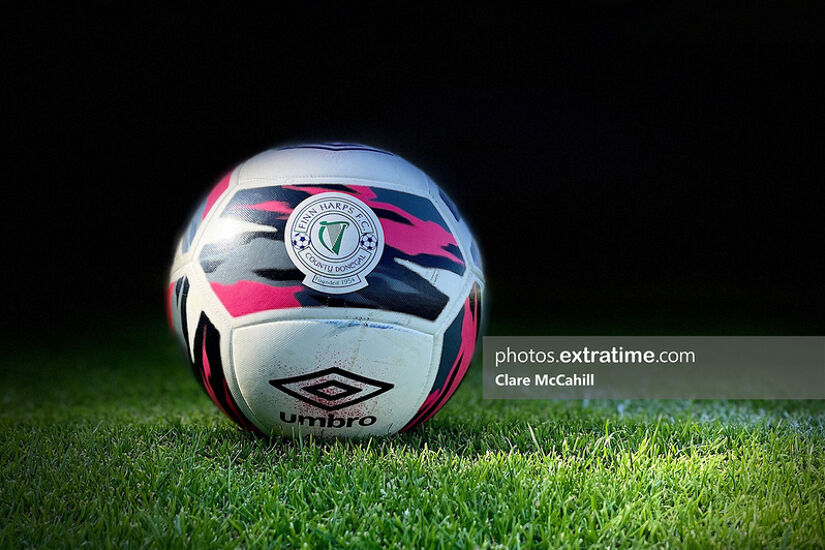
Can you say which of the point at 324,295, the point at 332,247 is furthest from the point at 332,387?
the point at 332,247

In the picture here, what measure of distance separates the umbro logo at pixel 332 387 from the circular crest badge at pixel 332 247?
1.00 feet

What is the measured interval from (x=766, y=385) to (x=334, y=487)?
11.5ft

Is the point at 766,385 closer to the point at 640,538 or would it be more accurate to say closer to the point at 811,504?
the point at 811,504

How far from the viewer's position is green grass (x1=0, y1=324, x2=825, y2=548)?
204 centimetres

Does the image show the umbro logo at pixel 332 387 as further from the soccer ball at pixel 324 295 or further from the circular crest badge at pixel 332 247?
the circular crest badge at pixel 332 247

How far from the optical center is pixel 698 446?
9.26 feet

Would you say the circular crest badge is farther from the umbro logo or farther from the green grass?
the green grass

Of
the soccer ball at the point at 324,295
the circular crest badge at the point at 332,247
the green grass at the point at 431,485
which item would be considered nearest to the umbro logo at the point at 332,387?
the soccer ball at the point at 324,295

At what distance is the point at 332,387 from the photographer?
2590mm

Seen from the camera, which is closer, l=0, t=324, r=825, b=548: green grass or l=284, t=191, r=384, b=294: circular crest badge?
l=0, t=324, r=825, b=548: green grass

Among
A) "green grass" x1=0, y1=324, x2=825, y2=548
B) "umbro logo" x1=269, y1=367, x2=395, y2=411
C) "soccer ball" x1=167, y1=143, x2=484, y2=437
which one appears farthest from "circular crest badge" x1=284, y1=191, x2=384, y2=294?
"green grass" x1=0, y1=324, x2=825, y2=548

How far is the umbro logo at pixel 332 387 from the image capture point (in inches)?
101

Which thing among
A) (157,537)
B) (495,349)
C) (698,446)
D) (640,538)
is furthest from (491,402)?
(157,537)

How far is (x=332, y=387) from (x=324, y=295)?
0.33 metres
